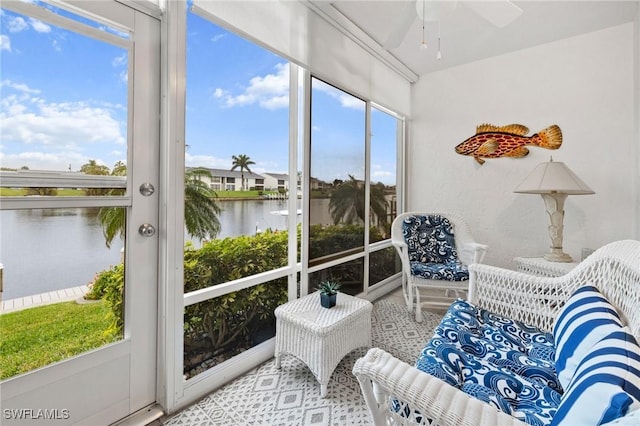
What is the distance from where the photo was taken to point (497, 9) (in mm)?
1631

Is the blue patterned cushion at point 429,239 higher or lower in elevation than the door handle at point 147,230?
lower

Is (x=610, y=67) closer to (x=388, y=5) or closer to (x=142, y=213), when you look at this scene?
(x=388, y=5)

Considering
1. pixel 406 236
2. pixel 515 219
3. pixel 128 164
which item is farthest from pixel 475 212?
pixel 128 164

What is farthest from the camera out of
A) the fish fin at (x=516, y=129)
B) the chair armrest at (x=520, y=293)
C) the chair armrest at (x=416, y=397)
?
the fish fin at (x=516, y=129)

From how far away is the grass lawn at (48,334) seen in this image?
1123 millimetres

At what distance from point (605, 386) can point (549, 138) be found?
118 inches

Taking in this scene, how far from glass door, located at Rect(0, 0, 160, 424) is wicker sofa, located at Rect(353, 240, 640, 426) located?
1210mm

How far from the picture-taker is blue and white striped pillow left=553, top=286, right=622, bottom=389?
0.93 m

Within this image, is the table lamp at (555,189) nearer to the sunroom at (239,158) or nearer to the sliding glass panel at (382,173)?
the sunroom at (239,158)

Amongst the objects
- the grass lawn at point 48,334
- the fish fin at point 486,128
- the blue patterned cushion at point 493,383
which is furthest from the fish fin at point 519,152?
the grass lawn at point 48,334

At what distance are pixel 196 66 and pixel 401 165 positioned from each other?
104 inches

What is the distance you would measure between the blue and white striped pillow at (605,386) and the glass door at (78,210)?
1.62 m

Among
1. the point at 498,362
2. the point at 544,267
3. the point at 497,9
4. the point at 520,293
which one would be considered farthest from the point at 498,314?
the point at 497,9

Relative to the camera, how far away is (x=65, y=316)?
1264 mm
